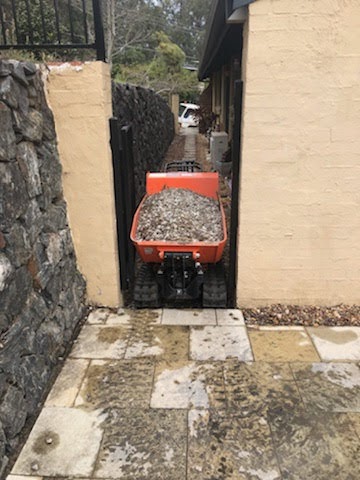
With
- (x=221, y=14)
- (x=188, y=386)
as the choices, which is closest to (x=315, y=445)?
(x=188, y=386)

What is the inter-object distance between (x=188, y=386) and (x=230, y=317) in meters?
1.07

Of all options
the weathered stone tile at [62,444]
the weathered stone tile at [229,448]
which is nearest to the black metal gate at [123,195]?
the weathered stone tile at [62,444]

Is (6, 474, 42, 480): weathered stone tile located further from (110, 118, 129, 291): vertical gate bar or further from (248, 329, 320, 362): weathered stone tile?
(110, 118, 129, 291): vertical gate bar

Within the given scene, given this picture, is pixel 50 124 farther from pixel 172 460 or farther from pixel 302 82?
pixel 172 460

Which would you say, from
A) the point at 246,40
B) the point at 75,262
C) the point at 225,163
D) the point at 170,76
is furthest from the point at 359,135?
the point at 170,76

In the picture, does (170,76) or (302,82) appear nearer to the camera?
(302,82)

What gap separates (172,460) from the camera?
2.38 m

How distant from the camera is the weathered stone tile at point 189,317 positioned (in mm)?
3791

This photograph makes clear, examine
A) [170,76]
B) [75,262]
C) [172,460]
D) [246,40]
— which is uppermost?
[170,76]

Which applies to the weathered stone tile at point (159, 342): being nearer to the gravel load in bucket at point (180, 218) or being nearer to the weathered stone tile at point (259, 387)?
the weathered stone tile at point (259, 387)

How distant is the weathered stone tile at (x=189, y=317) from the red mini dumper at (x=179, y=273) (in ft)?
0.35

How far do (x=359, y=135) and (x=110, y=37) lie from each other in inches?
629

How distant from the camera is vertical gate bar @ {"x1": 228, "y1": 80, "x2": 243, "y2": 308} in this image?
3509 millimetres

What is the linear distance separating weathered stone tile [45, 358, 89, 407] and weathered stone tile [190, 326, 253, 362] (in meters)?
0.91
